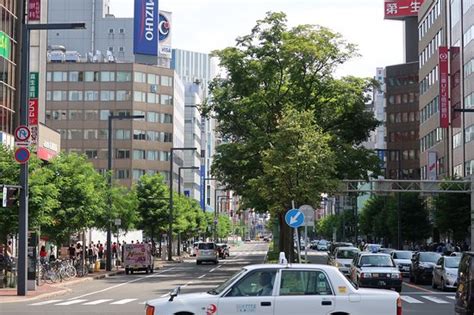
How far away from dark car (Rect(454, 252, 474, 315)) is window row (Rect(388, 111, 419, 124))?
124 meters

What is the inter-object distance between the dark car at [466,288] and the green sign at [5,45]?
37.7 m

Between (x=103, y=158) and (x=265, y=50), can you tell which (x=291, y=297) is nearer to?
(x=265, y=50)

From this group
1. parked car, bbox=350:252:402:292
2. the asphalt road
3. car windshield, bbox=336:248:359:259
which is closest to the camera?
the asphalt road

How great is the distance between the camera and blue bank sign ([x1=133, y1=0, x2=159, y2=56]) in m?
108

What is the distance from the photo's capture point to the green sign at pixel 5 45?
48.0 meters

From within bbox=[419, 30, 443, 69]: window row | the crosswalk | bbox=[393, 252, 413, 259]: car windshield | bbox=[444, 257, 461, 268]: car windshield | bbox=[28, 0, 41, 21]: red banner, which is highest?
bbox=[419, 30, 443, 69]: window row

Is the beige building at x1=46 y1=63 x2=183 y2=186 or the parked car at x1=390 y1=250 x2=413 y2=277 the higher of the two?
the beige building at x1=46 y1=63 x2=183 y2=186

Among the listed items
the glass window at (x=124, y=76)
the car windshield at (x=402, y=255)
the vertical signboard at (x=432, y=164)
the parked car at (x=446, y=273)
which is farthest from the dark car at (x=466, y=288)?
the glass window at (x=124, y=76)

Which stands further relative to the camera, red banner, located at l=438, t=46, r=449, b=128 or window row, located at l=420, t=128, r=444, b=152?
window row, located at l=420, t=128, r=444, b=152

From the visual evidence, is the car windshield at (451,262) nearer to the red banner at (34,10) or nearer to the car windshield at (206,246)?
the red banner at (34,10)

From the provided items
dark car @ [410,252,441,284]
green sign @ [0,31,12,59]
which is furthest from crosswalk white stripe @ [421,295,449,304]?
green sign @ [0,31,12,59]

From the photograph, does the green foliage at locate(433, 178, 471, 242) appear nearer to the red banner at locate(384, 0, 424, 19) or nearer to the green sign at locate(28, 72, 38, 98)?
the green sign at locate(28, 72, 38, 98)

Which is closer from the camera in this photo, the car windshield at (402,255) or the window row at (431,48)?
the car windshield at (402,255)

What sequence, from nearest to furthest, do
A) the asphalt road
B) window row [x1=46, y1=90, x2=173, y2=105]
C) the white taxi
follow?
the white taxi, the asphalt road, window row [x1=46, y1=90, x2=173, y2=105]
